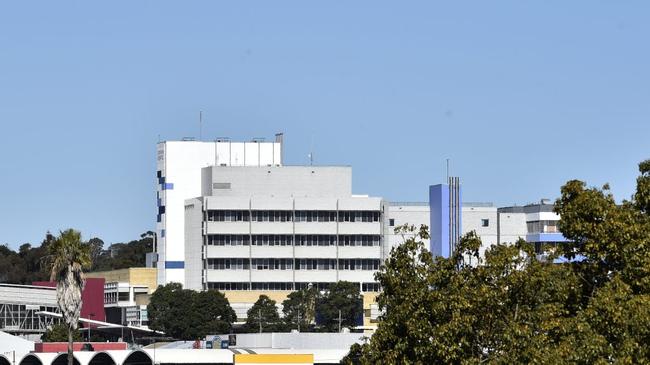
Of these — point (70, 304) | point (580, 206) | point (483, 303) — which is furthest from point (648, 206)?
point (70, 304)

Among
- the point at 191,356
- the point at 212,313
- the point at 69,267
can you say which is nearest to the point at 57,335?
the point at 212,313

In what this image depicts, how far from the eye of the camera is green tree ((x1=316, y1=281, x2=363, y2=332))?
190625 mm

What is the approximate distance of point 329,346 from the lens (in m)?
140

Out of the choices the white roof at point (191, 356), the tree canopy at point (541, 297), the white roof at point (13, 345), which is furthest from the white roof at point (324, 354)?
the tree canopy at point (541, 297)

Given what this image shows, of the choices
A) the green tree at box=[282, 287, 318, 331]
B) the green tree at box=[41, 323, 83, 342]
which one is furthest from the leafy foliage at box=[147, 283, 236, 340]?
the green tree at box=[41, 323, 83, 342]

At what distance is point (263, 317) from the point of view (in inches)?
7520

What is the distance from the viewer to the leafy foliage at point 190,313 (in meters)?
189

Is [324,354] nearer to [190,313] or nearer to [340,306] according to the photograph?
[340,306]

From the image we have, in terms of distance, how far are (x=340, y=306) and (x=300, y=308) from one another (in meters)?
6.01

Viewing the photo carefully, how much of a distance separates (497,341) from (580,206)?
6.06m

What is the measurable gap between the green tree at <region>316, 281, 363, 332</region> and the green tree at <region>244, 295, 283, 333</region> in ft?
18.1

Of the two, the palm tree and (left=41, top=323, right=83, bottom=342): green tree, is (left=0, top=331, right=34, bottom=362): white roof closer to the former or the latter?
(left=41, top=323, right=83, bottom=342): green tree

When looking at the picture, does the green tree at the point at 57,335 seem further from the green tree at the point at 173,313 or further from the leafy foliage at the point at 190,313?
the leafy foliage at the point at 190,313

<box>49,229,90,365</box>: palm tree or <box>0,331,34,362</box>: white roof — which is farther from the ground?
<box>49,229,90,365</box>: palm tree
